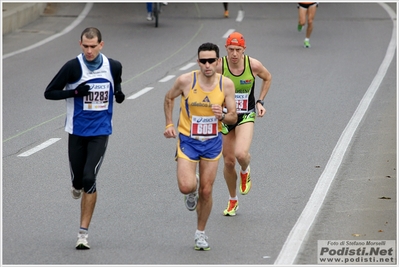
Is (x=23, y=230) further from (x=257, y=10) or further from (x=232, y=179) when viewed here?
(x=257, y=10)

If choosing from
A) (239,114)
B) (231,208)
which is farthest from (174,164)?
(231,208)

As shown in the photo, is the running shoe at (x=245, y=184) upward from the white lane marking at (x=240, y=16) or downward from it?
downward

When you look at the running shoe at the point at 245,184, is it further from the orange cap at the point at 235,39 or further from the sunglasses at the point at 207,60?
the sunglasses at the point at 207,60

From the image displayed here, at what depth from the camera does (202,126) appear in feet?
26.9

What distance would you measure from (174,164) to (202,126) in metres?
3.58

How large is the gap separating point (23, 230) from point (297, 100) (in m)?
8.68

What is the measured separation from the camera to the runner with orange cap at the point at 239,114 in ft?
30.9

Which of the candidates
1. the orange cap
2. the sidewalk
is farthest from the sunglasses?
the sidewalk

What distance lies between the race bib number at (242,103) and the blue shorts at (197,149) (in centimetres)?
143

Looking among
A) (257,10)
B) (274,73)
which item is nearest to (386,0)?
(257,10)

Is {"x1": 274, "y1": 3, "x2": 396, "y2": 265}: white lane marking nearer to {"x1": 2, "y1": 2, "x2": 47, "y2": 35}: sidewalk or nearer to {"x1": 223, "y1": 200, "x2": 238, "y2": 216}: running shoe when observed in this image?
{"x1": 223, "y1": 200, "x2": 238, "y2": 216}: running shoe

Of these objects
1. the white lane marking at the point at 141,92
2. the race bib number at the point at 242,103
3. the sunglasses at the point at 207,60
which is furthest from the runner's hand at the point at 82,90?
the white lane marking at the point at 141,92

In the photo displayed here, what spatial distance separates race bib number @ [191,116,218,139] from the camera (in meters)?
8.16

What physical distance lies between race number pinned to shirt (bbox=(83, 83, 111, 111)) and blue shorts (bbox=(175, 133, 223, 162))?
2.41 ft
